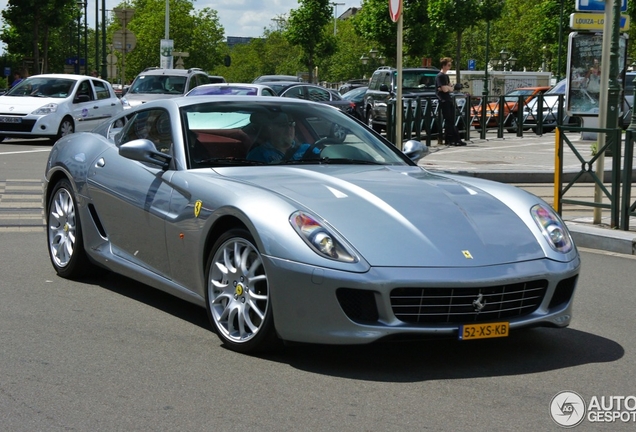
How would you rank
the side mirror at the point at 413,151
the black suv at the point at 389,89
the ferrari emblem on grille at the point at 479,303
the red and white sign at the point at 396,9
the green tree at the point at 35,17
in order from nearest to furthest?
the ferrari emblem on grille at the point at 479,303 < the side mirror at the point at 413,151 < the red and white sign at the point at 396,9 < the black suv at the point at 389,89 < the green tree at the point at 35,17

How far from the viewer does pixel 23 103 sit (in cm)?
2358

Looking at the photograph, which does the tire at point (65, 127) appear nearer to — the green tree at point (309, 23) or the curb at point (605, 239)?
the curb at point (605, 239)

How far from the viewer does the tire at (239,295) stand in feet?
17.6

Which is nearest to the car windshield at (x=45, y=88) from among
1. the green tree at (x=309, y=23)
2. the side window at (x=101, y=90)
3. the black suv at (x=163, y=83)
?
the side window at (x=101, y=90)

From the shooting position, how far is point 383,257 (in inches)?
201

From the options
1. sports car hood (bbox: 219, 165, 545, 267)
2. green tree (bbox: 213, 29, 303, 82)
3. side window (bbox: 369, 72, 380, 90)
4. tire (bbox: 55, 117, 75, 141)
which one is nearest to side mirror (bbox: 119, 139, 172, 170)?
sports car hood (bbox: 219, 165, 545, 267)

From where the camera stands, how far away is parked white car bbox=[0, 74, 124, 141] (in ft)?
76.4

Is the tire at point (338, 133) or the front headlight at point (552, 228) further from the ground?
the tire at point (338, 133)

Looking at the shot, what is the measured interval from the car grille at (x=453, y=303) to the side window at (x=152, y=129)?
2036 millimetres

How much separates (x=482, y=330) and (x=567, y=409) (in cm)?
70

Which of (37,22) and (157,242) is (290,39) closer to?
(37,22)

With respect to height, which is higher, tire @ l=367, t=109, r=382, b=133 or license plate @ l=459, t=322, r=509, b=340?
license plate @ l=459, t=322, r=509, b=340

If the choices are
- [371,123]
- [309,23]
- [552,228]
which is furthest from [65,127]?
[309,23]

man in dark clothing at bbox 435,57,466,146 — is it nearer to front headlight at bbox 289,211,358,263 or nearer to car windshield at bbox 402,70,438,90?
car windshield at bbox 402,70,438,90
